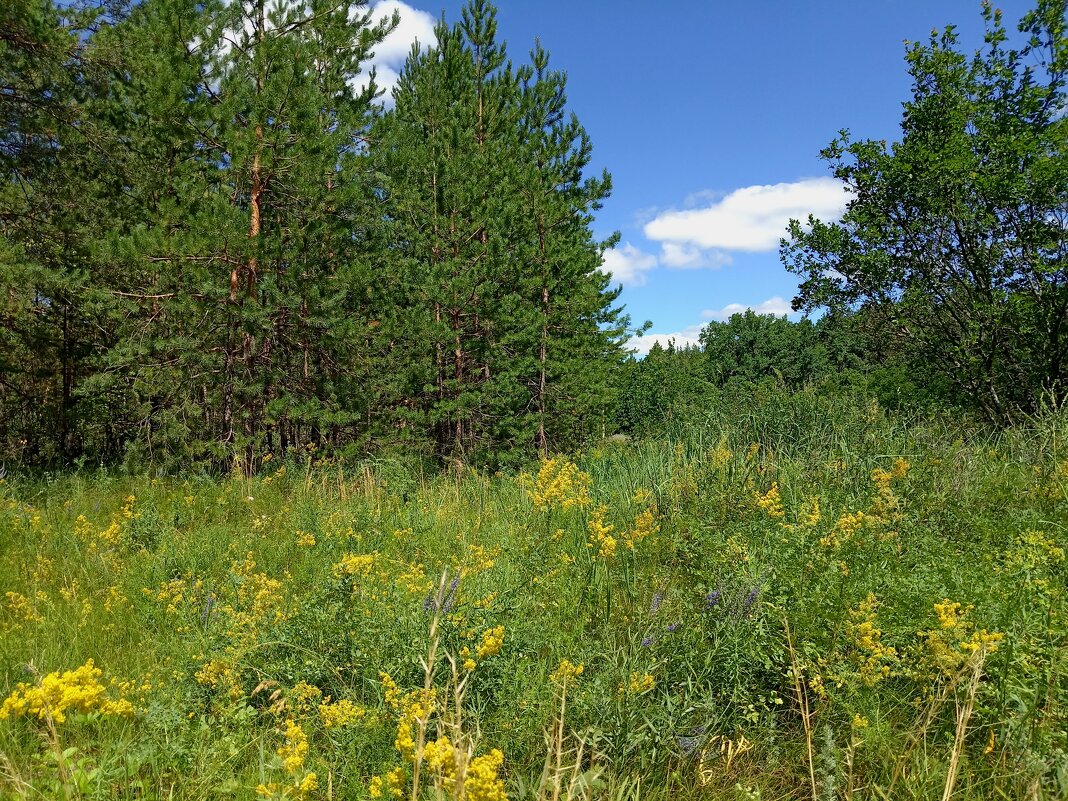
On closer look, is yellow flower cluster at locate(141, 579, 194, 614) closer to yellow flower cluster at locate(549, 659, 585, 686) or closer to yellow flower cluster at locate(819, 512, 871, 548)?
yellow flower cluster at locate(549, 659, 585, 686)

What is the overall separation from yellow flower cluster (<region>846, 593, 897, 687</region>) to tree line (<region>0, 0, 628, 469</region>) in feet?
23.5

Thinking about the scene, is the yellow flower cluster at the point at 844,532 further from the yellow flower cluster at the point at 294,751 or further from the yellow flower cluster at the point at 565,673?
the yellow flower cluster at the point at 294,751

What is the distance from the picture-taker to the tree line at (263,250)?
284 inches

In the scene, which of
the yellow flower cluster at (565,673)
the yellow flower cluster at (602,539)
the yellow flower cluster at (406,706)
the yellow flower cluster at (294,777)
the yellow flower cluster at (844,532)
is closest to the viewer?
the yellow flower cluster at (294,777)

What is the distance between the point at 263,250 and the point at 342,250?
162 centimetres

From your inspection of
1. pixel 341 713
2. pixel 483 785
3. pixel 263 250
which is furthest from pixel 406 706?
pixel 263 250

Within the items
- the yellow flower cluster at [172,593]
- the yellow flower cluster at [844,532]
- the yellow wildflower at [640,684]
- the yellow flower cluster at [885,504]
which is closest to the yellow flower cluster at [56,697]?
the yellow flower cluster at [172,593]

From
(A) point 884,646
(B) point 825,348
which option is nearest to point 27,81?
(A) point 884,646

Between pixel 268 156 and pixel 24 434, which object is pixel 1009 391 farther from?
pixel 24 434

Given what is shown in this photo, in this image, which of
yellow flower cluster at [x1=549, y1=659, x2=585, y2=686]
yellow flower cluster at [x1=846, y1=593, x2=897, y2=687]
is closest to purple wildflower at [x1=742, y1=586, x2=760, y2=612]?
yellow flower cluster at [x1=846, y1=593, x2=897, y2=687]

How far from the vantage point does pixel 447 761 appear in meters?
1.40

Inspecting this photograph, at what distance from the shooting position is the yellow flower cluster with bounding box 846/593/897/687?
2100mm

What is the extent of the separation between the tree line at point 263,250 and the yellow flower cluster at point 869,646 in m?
7.17

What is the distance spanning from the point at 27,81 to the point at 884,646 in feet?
36.6
